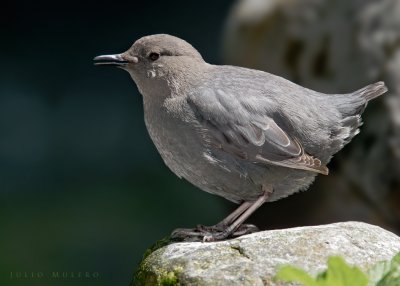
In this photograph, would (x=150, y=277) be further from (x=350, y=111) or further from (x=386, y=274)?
(x=350, y=111)

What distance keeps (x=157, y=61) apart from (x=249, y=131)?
1.90ft

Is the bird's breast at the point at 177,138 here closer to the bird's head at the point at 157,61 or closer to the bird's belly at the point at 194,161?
the bird's belly at the point at 194,161

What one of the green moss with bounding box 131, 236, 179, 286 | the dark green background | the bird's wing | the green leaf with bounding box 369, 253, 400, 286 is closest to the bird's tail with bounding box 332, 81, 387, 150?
the bird's wing

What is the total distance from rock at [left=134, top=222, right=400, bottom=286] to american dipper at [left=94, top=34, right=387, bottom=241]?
0.35 meters

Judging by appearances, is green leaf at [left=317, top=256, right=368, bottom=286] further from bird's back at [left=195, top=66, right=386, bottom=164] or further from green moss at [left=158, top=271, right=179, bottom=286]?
bird's back at [left=195, top=66, right=386, bottom=164]

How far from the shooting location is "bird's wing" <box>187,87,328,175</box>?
3.72 meters

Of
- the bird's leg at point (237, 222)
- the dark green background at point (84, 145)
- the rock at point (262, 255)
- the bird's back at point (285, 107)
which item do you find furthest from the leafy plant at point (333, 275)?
the dark green background at point (84, 145)

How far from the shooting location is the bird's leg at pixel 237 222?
Answer: 3.68 m

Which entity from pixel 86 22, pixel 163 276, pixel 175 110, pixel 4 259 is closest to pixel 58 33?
pixel 86 22

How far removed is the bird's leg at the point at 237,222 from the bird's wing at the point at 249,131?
0.22 m

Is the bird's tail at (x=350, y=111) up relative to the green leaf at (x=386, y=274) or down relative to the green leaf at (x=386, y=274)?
up

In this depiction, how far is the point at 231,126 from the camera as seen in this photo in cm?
373

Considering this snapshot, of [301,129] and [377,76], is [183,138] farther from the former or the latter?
[377,76]

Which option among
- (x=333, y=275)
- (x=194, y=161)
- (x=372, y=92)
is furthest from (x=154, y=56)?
(x=333, y=275)
